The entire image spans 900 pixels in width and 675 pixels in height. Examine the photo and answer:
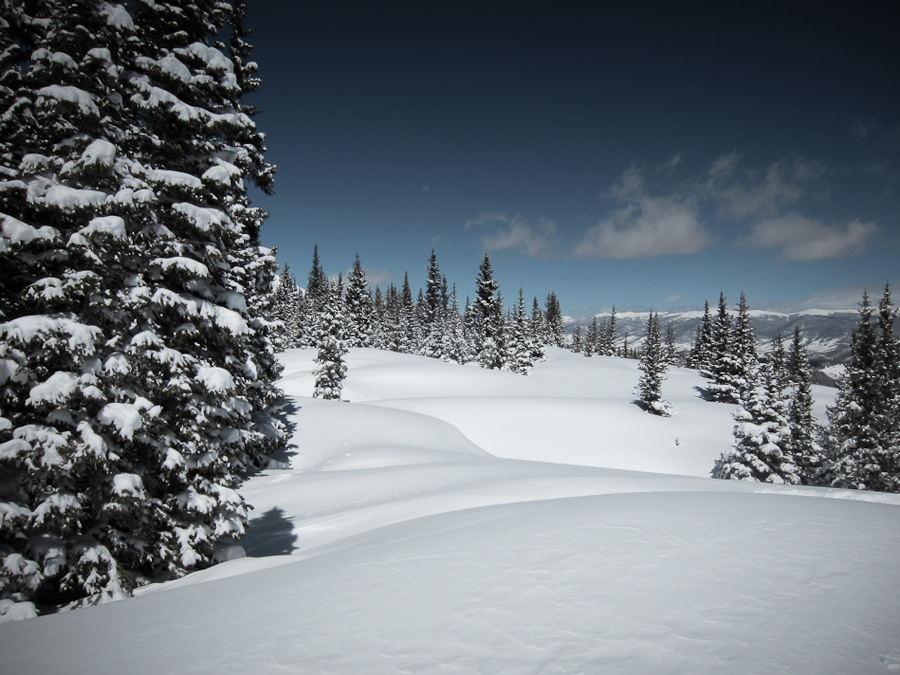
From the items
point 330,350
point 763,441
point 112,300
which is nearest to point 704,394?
point 763,441

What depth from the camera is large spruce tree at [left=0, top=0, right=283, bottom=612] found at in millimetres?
6598

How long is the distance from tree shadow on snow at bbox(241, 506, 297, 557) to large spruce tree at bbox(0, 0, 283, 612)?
0.91 meters

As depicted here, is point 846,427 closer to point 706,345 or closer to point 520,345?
point 520,345

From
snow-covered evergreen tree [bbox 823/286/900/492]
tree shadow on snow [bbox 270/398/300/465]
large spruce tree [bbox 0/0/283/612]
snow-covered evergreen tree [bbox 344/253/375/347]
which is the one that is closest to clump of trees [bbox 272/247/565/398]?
snow-covered evergreen tree [bbox 344/253/375/347]

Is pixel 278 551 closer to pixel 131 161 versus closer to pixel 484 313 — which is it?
pixel 131 161

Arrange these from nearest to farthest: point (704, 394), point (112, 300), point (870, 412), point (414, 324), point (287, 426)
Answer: point (112, 300) → point (287, 426) → point (870, 412) → point (704, 394) → point (414, 324)

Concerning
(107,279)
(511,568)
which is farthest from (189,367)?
(511,568)

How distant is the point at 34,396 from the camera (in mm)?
6520

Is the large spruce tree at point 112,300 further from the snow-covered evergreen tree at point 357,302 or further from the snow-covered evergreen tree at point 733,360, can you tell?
the snow-covered evergreen tree at point 357,302

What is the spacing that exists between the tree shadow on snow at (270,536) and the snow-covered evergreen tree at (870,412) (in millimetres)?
30201

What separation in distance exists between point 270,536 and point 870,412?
106 feet

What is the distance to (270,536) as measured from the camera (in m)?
10.2

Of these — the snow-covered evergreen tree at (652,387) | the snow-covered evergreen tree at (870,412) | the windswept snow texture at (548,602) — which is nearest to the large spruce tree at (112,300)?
the windswept snow texture at (548,602)

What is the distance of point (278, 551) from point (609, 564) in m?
7.79
